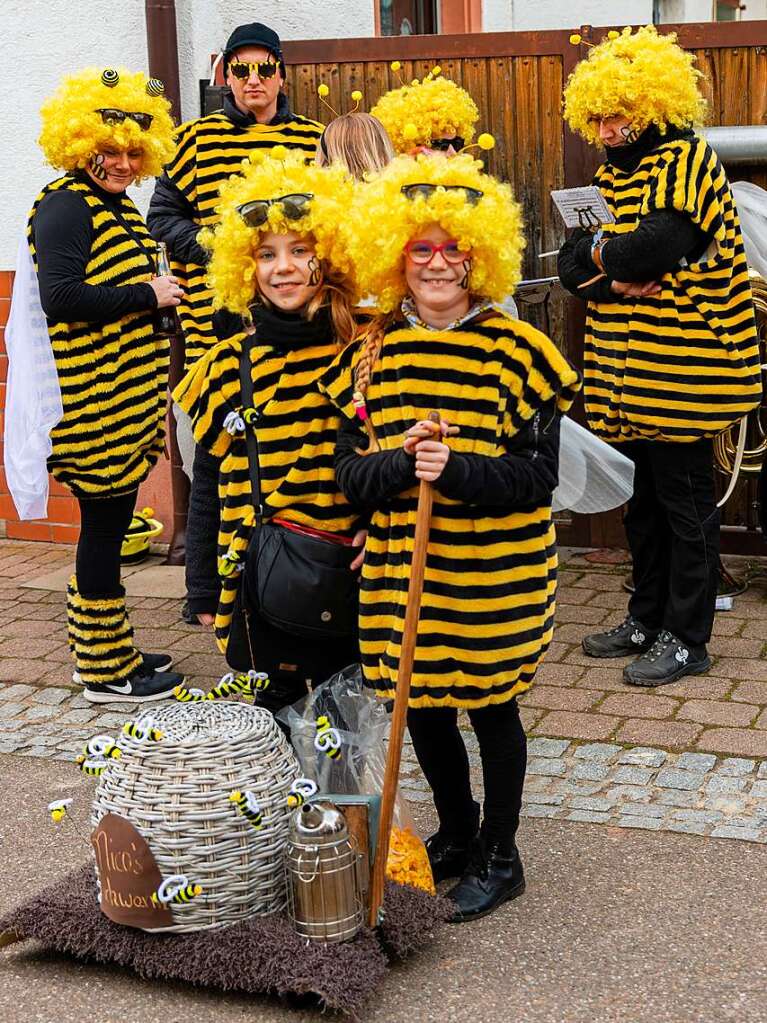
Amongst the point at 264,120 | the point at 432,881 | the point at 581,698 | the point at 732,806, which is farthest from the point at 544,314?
the point at 432,881

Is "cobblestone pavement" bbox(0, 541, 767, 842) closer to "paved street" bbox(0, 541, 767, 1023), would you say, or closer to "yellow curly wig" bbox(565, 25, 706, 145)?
"paved street" bbox(0, 541, 767, 1023)

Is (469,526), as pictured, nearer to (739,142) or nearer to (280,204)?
(280,204)

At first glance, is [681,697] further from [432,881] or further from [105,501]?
[105,501]

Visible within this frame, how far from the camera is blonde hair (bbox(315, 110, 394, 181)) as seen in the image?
14.8 ft

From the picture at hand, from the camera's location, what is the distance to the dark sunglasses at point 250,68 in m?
5.59

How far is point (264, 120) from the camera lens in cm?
574

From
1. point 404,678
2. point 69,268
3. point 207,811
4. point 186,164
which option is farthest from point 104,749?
point 186,164

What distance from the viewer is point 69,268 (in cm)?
501

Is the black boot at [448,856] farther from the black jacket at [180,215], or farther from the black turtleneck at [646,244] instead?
the black jacket at [180,215]

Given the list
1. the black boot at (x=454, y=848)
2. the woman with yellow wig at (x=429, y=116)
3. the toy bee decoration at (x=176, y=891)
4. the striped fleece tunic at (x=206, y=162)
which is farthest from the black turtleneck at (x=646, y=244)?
the toy bee decoration at (x=176, y=891)

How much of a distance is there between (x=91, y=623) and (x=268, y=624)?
178cm

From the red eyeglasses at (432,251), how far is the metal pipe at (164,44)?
3.82 m

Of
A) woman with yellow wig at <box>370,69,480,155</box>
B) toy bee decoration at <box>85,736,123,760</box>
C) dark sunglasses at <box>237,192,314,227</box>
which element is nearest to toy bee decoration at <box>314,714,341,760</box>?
toy bee decoration at <box>85,736,123,760</box>

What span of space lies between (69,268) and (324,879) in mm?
2616
